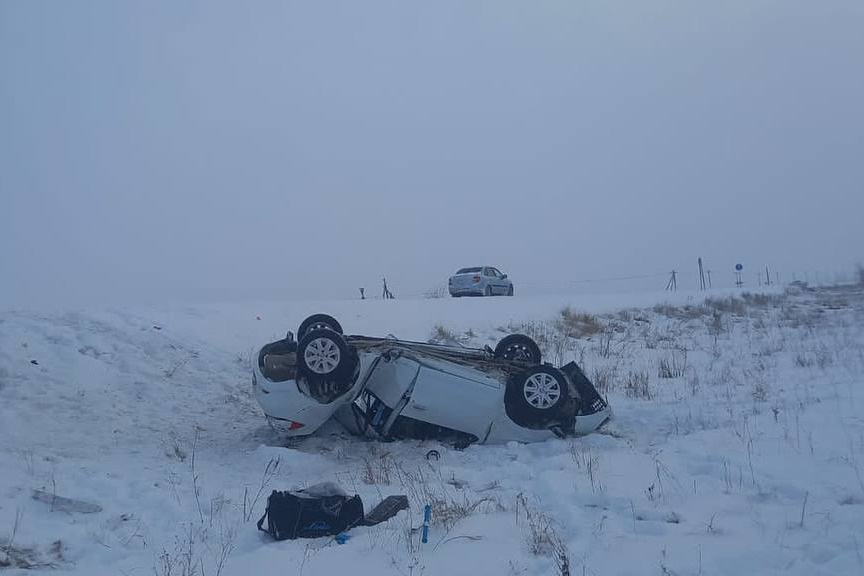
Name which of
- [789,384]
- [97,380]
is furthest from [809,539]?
[97,380]

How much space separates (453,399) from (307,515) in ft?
10.8

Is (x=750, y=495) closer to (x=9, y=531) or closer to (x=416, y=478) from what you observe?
(x=416, y=478)

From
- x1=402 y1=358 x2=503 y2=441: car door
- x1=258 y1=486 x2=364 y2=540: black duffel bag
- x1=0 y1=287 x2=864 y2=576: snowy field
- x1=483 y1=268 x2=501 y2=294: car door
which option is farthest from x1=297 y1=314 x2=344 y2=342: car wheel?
x1=483 y1=268 x2=501 y2=294: car door

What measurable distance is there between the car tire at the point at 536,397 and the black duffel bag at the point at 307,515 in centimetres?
322

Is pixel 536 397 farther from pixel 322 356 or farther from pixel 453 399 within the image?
pixel 322 356

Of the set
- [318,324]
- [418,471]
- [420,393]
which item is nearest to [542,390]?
[420,393]

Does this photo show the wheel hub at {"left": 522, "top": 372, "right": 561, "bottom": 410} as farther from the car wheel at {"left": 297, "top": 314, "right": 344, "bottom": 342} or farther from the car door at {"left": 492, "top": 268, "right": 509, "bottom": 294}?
the car door at {"left": 492, "top": 268, "right": 509, "bottom": 294}

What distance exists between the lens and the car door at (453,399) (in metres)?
8.41

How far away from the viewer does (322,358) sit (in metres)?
8.20

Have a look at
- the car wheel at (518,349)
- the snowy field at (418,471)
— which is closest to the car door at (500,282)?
the snowy field at (418,471)

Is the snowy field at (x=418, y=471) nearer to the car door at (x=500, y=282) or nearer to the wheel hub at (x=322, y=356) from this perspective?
the wheel hub at (x=322, y=356)

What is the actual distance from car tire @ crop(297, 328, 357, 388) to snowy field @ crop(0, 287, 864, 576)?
33.4 inches

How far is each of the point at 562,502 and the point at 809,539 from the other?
5.82 feet

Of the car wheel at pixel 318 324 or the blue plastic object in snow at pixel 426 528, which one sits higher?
the car wheel at pixel 318 324
